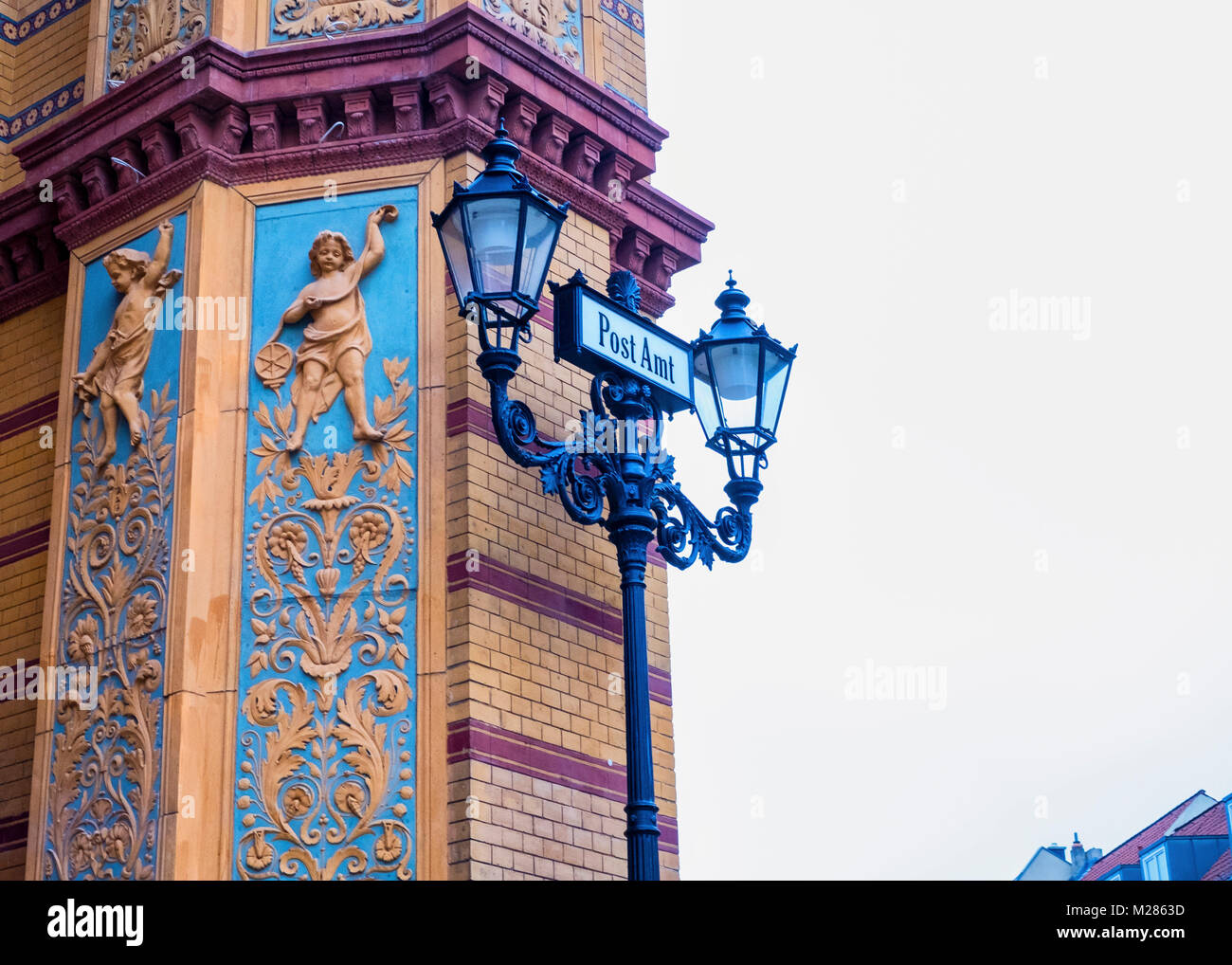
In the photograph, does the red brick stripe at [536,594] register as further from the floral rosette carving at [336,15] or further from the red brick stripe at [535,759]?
the floral rosette carving at [336,15]

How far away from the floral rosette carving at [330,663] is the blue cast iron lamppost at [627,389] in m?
1.61

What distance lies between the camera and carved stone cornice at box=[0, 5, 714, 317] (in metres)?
11.8

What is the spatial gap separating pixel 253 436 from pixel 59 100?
12.6 ft

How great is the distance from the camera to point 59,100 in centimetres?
1359

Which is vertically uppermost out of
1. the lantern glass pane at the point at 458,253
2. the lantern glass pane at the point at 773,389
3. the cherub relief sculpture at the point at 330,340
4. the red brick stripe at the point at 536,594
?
the cherub relief sculpture at the point at 330,340

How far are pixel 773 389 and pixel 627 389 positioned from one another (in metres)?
0.98

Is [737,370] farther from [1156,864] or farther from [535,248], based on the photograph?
[1156,864]

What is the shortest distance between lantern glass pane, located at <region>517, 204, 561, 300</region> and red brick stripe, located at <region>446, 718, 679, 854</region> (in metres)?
2.59

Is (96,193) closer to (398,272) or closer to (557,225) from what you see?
(398,272)

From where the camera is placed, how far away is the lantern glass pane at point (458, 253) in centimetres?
909

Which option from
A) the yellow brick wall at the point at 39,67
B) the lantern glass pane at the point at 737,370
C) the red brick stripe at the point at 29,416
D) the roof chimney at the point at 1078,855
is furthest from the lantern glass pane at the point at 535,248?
the roof chimney at the point at 1078,855

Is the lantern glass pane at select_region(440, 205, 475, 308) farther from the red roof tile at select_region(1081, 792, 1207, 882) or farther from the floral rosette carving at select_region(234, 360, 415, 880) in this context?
the red roof tile at select_region(1081, 792, 1207, 882)

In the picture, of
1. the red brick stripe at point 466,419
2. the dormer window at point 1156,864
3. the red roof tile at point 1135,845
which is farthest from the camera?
the red roof tile at point 1135,845
